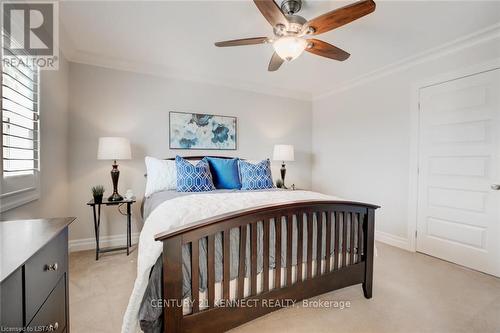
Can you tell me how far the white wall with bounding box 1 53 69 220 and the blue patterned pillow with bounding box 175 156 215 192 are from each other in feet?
3.91

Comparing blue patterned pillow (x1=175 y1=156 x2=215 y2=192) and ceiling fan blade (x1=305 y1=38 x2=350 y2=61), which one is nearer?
ceiling fan blade (x1=305 y1=38 x2=350 y2=61)

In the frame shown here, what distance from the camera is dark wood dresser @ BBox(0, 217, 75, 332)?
662mm

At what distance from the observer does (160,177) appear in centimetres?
271

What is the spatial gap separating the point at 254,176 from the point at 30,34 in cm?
241

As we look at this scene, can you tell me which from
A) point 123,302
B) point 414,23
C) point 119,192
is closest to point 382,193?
point 414,23

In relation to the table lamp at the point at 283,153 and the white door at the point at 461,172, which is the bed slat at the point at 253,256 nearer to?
the table lamp at the point at 283,153

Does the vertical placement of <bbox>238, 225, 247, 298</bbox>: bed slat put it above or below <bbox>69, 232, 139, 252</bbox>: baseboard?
above

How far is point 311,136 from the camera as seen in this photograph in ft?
14.7

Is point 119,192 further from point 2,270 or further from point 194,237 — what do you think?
point 2,270

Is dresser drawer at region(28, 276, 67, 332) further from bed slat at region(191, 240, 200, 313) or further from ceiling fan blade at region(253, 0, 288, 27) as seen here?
ceiling fan blade at region(253, 0, 288, 27)

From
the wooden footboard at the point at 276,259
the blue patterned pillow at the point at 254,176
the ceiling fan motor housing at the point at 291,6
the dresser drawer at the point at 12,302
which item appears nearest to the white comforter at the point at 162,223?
the wooden footboard at the point at 276,259

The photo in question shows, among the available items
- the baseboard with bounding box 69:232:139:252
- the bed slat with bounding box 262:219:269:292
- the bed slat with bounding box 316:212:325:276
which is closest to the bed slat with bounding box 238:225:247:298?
the bed slat with bounding box 262:219:269:292

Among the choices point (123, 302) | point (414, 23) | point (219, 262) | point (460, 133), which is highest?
point (414, 23)

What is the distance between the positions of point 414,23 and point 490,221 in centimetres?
209
